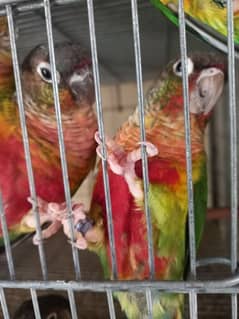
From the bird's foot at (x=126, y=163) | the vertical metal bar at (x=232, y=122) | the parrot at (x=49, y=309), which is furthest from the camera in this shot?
the parrot at (x=49, y=309)

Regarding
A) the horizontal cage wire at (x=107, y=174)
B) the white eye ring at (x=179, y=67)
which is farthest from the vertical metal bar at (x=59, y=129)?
the white eye ring at (x=179, y=67)

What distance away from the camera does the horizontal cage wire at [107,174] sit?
42cm

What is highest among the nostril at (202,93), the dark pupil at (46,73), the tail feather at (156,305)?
the dark pupil at (46,73)

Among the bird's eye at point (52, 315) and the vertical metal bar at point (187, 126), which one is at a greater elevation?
the vertical metal bar at point (187, 126)

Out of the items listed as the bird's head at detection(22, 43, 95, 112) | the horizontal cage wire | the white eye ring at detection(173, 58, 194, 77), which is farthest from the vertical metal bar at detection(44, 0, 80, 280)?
the white eye ring at detection(173, 58, 194, 77)

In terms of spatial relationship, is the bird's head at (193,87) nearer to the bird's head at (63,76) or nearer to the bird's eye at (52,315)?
the bird's head at (63,76)

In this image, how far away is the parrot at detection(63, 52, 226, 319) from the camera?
1.88 ft

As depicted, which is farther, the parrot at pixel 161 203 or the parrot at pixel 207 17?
the parrot at pixel 161 203

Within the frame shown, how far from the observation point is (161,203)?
571mm

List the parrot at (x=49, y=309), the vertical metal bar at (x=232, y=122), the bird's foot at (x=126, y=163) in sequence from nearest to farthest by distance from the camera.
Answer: the vertical metal bar at (x=232, y=122)
the bird's foot at (x=126, y=163)
the parrot at (x=49, y=309)

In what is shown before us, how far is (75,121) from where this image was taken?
1.94 feet

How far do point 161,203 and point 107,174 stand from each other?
0.14 m

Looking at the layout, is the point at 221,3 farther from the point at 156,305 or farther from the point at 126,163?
the point at 156,305

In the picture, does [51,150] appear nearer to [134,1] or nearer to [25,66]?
[25,66]
